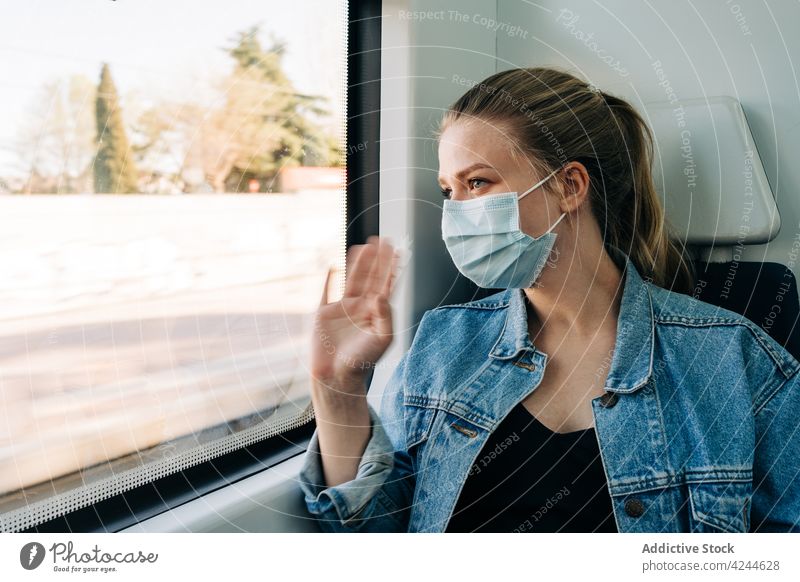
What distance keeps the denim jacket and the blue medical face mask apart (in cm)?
5

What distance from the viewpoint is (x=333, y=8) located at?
0.66m

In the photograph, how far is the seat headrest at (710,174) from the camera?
2.23 feet

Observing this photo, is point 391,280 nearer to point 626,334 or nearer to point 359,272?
point 359,272

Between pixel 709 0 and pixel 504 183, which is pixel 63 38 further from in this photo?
pixel 709 0

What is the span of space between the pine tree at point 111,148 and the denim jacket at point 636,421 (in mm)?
290

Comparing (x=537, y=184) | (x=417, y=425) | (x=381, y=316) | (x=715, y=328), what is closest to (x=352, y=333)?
(x=381, y=316)

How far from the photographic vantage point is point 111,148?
0.50 metres

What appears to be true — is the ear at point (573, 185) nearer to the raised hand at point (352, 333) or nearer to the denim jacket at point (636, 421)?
the denim jacket at point (636, 421)

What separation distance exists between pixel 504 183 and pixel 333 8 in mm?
267

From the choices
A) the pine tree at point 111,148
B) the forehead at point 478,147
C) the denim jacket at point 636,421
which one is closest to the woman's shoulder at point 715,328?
the denim jacket at point 636,421

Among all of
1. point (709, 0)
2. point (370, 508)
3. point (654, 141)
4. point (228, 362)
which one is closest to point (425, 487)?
point (370, 508)

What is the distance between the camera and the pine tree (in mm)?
494

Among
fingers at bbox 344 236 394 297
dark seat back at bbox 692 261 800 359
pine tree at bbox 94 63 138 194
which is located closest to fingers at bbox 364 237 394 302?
fingers at bbox 344 236 394 297

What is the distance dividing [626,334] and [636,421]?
0.29 ft
